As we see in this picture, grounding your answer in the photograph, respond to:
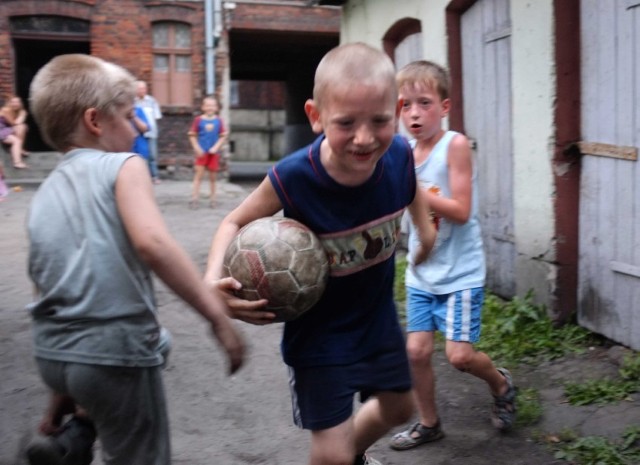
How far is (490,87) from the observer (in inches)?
285

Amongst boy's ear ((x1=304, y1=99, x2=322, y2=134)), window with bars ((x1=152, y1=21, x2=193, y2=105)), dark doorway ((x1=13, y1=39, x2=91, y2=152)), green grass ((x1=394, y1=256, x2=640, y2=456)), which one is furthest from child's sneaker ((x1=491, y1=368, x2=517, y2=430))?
dark doorway ((x1=13, y1=39, x2=91, y2=152))

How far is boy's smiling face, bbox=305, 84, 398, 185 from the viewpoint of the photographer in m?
2.68

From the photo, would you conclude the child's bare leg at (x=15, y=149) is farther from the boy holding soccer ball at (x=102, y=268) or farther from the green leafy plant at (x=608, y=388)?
the boy holding soccer ball at (x=102, y=268)

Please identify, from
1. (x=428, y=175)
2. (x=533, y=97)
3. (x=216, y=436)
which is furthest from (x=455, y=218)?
(x=533, y=97)

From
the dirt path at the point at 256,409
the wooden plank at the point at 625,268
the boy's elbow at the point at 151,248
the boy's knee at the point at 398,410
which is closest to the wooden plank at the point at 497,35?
the wooden plank at the point at 625,268

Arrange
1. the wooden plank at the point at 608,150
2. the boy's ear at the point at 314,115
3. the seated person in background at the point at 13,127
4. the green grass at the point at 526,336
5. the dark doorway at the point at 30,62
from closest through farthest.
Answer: the boy's ear at the point at 314,115 → the wooden plank at the point at 608,150 → the green grass at the point at 526,336 → the seated person in background at the point at 13,127 → the dark doorway at the point at 30,62

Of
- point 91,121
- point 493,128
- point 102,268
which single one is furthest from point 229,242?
point 493,128

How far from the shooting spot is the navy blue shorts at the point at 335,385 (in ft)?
9.69

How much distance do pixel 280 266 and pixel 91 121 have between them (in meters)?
0.79

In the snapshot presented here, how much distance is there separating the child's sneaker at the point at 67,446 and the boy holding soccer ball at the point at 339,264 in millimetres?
720

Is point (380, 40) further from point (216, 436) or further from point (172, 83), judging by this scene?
point (172, 83)

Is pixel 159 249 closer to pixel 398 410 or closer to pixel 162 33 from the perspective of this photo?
pixel 398 410

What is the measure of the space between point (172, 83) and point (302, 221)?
726 inches

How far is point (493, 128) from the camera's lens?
7.21 metres
